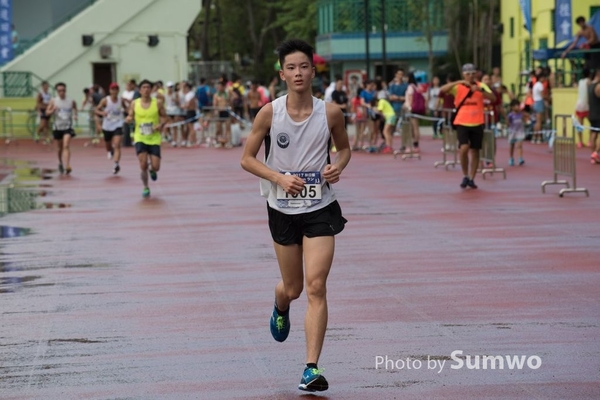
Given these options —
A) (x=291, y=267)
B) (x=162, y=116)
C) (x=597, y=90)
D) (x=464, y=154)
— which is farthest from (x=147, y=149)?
(x=291, y=267)

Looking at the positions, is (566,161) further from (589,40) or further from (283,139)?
(589,40)

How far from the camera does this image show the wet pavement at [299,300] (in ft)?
25.6

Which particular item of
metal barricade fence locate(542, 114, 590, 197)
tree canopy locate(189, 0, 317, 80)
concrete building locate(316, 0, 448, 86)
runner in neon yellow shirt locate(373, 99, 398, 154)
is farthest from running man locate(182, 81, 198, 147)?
tree canopy locate(189, 0, 317, 80)

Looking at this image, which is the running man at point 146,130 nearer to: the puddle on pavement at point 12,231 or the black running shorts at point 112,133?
the puddle on pavement at point 12,231

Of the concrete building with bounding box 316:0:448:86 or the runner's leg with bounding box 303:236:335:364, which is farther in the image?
the concrete building with bounding box 316:0:448:86

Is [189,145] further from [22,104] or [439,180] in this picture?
[439,180]

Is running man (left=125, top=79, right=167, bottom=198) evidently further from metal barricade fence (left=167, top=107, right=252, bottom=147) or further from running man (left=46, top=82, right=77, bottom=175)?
metal barricade fence (left=167, top=107, right=252, bottom=147)

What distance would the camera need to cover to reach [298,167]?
306 inches

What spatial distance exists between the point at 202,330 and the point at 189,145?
1201 inches

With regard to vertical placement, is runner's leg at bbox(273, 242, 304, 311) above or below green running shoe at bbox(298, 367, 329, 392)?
above

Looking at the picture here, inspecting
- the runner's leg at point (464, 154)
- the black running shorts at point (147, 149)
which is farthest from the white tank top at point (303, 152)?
the black running shorts at point (147, 149)

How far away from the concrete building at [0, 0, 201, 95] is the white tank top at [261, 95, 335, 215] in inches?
1695

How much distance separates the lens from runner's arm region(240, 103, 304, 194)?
762cm

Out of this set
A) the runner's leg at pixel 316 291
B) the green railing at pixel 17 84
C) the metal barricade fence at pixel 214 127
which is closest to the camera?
the runner's leg at pixel 316 291
